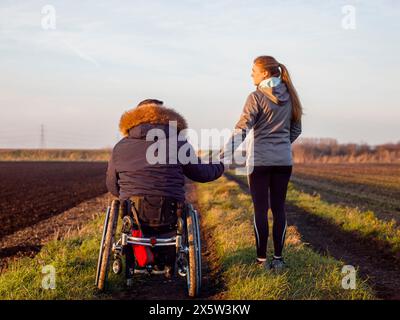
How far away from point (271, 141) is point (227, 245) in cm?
222

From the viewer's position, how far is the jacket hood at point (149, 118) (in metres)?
5.62

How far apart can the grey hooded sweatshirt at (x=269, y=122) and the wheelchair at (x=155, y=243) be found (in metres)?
1.10

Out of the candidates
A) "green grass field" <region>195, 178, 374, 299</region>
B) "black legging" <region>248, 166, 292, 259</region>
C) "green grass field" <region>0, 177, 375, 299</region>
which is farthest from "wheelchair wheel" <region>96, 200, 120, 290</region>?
"black legging" <region>248, 166, 292, 259</region>

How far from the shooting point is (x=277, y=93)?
611 cm

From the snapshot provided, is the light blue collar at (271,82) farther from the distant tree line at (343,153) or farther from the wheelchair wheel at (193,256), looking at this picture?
the distant tree line at (343,153)

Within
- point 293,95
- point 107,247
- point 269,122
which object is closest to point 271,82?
point 293,95

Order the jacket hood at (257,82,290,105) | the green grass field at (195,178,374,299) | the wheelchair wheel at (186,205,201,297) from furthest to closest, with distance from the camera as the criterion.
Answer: the jacket hood at (257,82,290,105), the wheelchair wheel at (186,205,201,297), the green grass field at (195,178,374,299)

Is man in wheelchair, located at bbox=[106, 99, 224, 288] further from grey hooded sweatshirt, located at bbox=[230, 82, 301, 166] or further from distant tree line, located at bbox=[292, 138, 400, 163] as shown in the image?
distant tree line, located at bbox=[292, 138, 400, 163]

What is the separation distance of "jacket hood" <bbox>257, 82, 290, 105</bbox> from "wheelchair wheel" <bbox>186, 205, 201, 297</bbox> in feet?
5.09

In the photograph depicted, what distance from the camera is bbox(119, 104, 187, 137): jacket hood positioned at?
562 cm

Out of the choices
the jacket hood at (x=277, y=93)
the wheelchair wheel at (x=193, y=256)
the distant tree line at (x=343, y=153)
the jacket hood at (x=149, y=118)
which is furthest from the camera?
the distant tree line at (x=343, y=153)

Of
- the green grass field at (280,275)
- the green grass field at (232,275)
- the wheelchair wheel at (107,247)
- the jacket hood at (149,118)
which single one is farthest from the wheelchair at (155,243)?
the jacket hood at (149,118)
